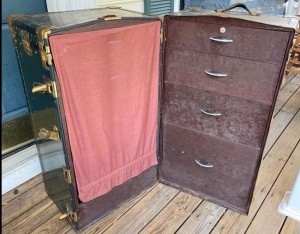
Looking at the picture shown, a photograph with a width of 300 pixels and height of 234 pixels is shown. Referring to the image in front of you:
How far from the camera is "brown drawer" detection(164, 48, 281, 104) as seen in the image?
1.14m

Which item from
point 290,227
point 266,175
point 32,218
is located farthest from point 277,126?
point 32,218

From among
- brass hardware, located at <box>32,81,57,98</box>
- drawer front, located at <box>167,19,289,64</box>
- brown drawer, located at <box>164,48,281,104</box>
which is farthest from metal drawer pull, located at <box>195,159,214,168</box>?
brass hardware, located at <box>32,81,57,98</box>

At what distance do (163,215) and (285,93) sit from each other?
2.25 meters

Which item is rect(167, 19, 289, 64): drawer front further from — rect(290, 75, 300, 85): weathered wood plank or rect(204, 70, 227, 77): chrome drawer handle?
rect(290, 75, 300, 85): weathered wood plank

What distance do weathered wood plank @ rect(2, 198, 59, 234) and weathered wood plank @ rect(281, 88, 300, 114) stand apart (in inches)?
88.9

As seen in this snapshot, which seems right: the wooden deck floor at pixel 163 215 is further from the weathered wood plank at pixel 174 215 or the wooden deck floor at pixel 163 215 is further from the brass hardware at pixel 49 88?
the brass hardware at pixel 49 88

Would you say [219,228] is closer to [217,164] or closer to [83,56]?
[217,164]

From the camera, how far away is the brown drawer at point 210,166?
135 cm

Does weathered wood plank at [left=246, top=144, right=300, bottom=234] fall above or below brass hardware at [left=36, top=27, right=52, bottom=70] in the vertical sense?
below

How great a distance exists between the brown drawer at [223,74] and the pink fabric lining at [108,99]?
0.10 meters

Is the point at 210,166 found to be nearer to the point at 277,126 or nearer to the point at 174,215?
the point at 174,215

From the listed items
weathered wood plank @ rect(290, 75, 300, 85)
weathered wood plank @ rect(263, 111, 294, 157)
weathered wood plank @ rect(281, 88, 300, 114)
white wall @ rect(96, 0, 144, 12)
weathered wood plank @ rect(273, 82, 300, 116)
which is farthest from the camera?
weathered wood plank @ rect(290, 75, 300, 85)

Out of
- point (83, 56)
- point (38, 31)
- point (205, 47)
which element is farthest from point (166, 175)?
point (38, 31)

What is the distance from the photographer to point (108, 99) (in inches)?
46.5
